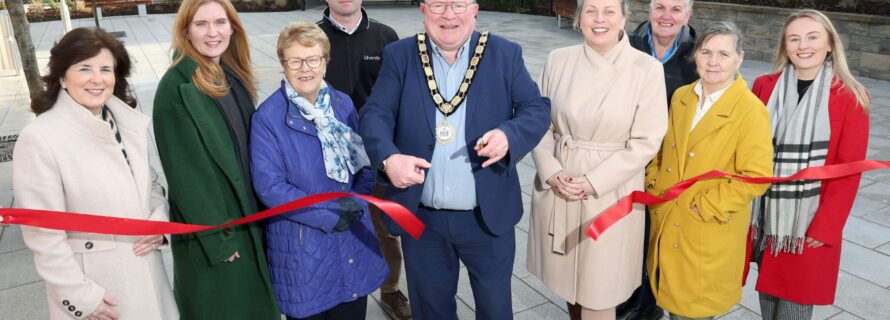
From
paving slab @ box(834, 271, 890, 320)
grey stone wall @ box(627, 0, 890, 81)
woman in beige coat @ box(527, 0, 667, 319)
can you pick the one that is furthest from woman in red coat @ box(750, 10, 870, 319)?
grey stone wall @ box(627, 0, 890, 81)

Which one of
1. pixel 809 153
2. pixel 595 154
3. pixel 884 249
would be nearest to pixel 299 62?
pixel 595 154

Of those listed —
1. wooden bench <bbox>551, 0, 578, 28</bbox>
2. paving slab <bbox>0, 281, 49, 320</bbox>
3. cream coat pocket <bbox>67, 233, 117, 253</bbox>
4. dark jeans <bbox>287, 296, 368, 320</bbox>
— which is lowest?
paving slab <bbox>0, 281, 49, 320</bbox>

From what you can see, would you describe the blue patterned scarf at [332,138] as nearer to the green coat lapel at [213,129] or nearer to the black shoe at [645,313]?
the green coat lapel at [213,129]

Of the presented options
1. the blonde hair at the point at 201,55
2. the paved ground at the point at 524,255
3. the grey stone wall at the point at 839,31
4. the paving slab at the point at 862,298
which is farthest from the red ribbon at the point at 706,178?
the grey stone wall at the point at 839,31

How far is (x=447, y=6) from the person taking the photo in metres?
2.65

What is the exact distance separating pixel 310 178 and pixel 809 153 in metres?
2.25

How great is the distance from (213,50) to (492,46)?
3.92ft

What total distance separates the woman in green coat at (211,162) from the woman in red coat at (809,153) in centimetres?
237

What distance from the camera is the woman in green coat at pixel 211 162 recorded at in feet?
8.43

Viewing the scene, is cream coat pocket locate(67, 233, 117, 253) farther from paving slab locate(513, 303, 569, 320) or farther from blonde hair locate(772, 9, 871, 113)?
blonde hair locate(772, 9, 871, 113)

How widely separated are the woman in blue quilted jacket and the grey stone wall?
27.9ft

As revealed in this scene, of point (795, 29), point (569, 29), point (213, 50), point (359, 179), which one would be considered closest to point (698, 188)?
point (795, 29)

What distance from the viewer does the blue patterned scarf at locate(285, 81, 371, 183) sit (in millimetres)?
2713

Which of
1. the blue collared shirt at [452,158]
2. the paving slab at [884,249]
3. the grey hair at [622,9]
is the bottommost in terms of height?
the paving slab at [884,249]
